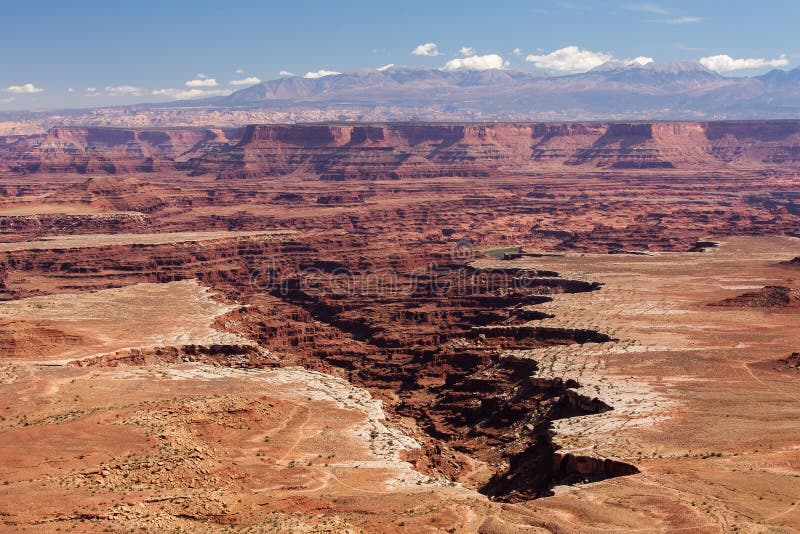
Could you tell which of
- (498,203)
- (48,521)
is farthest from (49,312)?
(498,203)

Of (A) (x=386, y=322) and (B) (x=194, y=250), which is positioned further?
(B) (x=194, y=250)

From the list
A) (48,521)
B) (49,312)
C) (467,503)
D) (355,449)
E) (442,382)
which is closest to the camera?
(48,521)

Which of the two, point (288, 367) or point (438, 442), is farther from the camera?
point (288, 367)

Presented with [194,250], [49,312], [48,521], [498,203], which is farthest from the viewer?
[498,203]

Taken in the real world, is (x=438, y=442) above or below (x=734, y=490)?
below

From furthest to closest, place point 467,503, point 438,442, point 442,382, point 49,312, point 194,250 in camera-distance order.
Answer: point 194,250
point 49,312
point 442,382
point 438,442
point 467,503

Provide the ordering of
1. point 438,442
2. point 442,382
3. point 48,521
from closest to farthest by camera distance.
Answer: point 48,521
point 438,442
point 442,382

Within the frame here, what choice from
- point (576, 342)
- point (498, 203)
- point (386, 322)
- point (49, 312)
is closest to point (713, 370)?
point (576, 342)

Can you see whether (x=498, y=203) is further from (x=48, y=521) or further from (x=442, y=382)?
(x=48, y=521)

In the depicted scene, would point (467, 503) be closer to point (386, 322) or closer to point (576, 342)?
point (576, 342)
